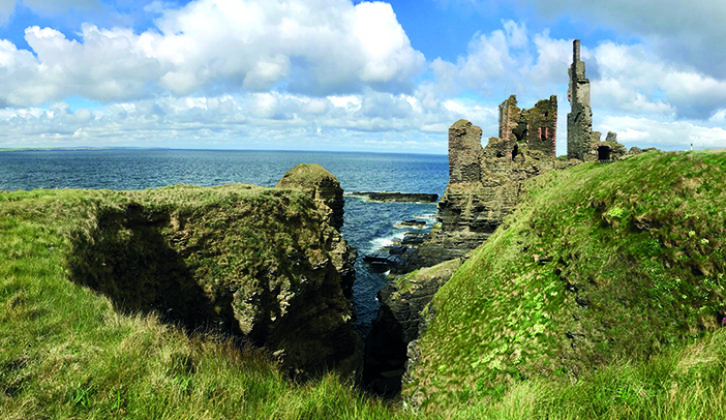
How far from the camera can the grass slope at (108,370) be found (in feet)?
16.5

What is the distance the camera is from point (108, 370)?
5.59 metres

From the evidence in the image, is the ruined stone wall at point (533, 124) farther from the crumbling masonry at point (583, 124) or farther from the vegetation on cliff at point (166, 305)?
the vegetation on cliff at point (166, 305)

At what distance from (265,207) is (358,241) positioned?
37.7 m

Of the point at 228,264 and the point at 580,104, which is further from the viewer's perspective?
the point at 580,104

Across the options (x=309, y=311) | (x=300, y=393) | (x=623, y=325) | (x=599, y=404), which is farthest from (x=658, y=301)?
(x=309, y=311)

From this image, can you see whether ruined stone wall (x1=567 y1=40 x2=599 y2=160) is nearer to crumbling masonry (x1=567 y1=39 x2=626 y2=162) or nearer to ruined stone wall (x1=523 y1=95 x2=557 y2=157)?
crumbling masonry (x1=567 y1=39 x2=626 y2=162)

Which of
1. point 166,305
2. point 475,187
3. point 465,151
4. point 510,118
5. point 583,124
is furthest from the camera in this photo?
point 510,118

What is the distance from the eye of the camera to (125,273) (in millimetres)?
13820

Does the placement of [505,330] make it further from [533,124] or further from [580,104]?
A: [533,124]

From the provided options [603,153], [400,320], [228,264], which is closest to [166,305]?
[228,264]

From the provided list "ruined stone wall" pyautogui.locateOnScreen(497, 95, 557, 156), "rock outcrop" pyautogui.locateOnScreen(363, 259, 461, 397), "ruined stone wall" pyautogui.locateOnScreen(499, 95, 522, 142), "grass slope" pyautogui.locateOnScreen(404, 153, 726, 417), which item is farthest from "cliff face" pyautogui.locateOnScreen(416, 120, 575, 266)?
"grass slope" pyautogui.locateOnScreen(404, 153, 726, 417)

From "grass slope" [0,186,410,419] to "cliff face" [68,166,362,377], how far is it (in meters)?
4.17

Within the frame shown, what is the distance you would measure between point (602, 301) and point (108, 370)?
10.9 meters

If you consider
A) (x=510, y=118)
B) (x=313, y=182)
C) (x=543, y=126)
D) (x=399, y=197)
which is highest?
(x=510, y=118)
